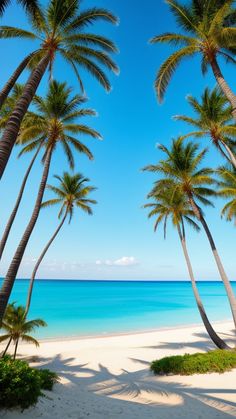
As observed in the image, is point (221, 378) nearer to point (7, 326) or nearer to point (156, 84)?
point (7, 326)

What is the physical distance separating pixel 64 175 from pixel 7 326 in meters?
13.4

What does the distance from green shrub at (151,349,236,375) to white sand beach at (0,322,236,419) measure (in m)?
0.35

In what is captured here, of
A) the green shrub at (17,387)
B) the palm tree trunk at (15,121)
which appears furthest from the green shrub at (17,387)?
the palm tree trunk at (15,121)

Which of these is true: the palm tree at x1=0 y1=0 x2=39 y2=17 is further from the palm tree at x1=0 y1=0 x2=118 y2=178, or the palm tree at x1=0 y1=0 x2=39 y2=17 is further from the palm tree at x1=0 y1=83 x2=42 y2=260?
the palm tree at x1=0 y1=83 x2=42 y2=260

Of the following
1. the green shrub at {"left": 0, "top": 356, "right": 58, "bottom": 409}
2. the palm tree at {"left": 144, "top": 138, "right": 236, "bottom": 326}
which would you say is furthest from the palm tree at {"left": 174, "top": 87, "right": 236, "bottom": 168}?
the green shrub at {"left": 0, "top": 356, "right": 58, "bottom": 409}

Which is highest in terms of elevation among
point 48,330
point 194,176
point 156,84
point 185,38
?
point 185,38

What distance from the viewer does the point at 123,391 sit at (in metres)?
8.12

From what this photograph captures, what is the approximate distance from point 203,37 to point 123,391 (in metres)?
13.6

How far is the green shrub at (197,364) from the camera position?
956cm

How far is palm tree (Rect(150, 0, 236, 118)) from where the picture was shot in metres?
10.3

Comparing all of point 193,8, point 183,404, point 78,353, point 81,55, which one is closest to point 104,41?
point 81,55

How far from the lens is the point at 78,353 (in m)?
15.7

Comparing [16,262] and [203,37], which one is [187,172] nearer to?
[203,37]

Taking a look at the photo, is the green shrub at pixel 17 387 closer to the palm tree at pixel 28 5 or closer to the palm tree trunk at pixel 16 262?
the palm tree trunk at pixel 16 262
